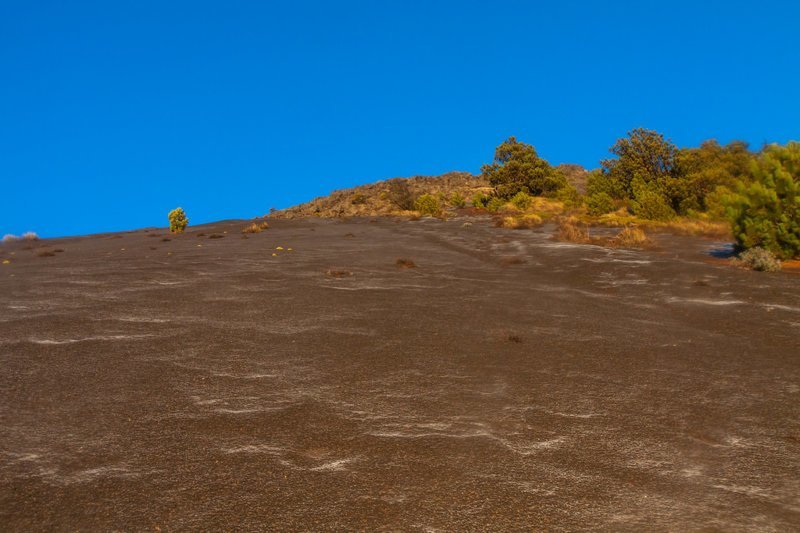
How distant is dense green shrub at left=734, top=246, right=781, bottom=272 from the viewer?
15.2 metres

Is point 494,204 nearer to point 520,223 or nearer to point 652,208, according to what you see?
point 652,208

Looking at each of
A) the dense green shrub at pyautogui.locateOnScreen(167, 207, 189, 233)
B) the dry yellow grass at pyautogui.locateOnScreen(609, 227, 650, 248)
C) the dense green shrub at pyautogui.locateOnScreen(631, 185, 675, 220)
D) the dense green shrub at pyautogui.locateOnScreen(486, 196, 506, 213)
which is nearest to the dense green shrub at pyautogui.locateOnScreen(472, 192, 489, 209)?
the dense green shrub at pyautogui.locateOnScreen(486, 196, 506, 213)

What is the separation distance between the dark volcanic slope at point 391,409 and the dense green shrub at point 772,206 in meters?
6.52

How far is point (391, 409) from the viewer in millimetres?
5562

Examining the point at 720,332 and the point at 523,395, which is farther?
the point at 720,332

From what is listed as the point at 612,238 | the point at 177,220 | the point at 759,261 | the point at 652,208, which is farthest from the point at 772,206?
the point at 177,220

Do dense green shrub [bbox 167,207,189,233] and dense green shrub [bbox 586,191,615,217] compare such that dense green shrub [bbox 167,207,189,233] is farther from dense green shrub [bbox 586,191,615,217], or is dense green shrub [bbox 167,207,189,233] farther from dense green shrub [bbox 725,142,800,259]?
dense green shrub [bbox 725,142,800,259]

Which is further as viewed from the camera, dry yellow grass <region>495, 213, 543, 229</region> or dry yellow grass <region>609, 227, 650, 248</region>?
dry yellow grass <region>495, 213, 543, 229</region>

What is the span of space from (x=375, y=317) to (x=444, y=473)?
5.27 m

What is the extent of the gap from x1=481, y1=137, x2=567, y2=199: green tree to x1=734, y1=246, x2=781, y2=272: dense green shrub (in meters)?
39.6

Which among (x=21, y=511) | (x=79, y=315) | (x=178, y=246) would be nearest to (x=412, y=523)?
(x=21, y=511)

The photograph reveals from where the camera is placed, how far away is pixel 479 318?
973 cm

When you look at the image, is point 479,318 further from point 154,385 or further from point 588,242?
point 588,242

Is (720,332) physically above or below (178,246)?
below
